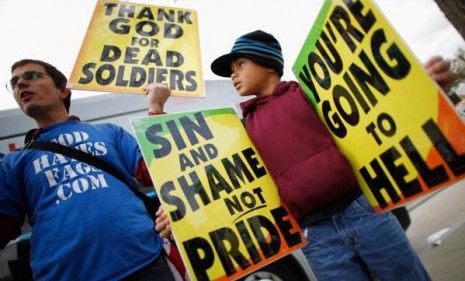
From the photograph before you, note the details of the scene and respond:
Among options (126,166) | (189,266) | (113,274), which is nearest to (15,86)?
(126,166)

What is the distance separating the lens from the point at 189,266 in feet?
4.46

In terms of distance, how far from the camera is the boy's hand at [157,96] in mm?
1845

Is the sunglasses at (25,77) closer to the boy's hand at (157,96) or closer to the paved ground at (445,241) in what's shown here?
the boy's hand at (157,96)

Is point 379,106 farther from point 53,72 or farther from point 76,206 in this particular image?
point 53,72

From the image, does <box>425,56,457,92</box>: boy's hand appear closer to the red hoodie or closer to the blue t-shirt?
the red hoodie

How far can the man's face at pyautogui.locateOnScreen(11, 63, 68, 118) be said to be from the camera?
6.20ft

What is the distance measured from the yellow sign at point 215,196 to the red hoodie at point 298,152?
4.0 inches

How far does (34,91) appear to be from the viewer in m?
1.92

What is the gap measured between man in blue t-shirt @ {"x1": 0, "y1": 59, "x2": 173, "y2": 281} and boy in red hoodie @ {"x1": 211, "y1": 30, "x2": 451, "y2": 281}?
0.69 meters

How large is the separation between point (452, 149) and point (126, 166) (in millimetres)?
1597

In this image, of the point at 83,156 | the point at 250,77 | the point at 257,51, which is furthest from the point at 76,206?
the point at 257,51

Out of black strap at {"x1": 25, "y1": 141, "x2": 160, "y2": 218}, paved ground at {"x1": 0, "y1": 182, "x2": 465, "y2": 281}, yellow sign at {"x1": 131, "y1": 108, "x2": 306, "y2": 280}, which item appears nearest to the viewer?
yellow sign at {"x1": 131, "y1": 108, "x2": 306, "y2": 280}

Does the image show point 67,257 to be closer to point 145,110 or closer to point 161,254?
point 161,254

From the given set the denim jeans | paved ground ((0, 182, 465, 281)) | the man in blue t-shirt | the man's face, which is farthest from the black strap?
paved ground ((0, 182, 465, 281))
